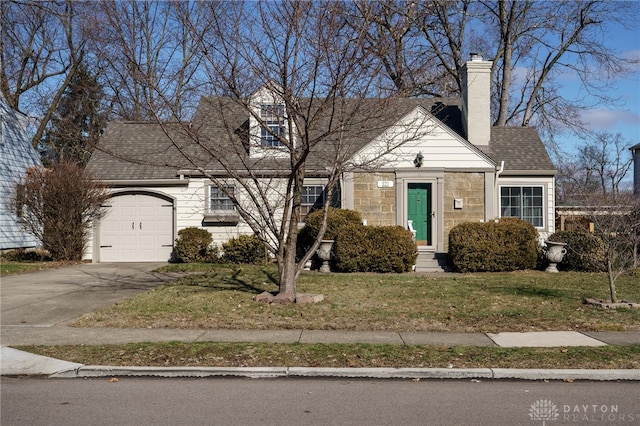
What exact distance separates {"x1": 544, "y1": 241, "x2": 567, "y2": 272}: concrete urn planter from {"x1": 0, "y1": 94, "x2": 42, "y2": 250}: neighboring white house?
17.3 meters

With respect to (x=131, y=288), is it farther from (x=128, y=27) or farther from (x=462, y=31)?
(x=462, y=31)

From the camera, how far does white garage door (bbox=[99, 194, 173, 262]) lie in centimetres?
2161

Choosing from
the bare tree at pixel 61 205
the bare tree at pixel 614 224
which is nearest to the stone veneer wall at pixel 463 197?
the bare tree at pixel 614 224

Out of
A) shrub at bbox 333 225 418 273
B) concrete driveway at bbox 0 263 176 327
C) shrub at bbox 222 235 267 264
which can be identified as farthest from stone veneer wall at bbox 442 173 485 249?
concrete driveway at bbox 0 263 176 327

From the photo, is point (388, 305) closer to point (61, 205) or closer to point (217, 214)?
point (217, 214)

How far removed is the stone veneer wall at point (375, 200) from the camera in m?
19.5

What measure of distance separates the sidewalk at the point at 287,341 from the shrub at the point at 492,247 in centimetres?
733

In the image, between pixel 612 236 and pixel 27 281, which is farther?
pixel 27 281

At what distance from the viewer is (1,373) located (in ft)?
26.5

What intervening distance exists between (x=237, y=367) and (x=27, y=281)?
10365 mm

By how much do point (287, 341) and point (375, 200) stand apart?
10459 mm

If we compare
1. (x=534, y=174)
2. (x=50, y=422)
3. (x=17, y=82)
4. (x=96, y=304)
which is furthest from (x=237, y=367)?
(x=17, y=82)

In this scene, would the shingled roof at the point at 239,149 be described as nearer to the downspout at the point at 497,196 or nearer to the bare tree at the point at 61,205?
the downspout at the point at 497,196

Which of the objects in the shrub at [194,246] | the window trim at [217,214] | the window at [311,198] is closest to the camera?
the shrub at [194,246]
